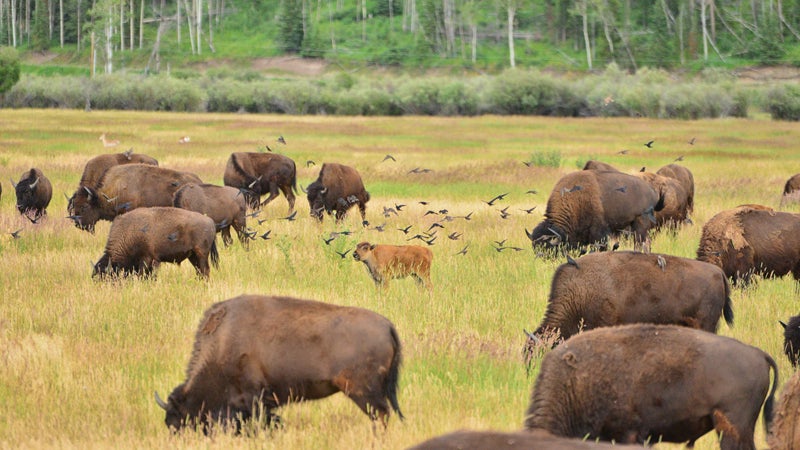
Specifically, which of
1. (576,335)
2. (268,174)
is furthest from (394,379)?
(268,174)

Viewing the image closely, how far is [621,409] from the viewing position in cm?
574

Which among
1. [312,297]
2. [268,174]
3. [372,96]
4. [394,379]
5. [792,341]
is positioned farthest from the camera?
[372,96]

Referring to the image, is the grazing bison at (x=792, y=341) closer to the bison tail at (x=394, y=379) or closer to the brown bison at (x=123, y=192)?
the bison tail at (x=394, y=379)

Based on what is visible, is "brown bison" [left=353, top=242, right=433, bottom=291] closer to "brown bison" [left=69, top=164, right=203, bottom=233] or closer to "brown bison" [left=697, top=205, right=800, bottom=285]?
"brown bison" [left=697, top=205, right=800, bottom=285]

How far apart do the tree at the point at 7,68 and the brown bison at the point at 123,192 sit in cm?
5247

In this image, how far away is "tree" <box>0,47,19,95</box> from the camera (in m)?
63.4

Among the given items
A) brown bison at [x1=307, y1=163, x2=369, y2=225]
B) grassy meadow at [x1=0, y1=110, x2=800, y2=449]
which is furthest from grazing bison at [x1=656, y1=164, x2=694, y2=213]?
brown bison at [x1=307, y1=163, x2=369, y2=225]

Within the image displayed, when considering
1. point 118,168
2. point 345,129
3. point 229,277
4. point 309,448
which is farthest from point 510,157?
point 309,448

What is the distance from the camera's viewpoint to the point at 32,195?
58.0 feet

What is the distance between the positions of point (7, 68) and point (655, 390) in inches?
2551

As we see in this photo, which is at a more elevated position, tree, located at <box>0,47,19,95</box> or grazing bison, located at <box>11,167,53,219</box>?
tree, located at <box>0,47,19,95</box>

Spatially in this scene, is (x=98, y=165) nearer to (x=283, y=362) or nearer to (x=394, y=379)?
(x=283, y=362)

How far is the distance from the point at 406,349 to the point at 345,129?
39459mm

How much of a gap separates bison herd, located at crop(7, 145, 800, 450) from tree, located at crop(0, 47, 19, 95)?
54.8 m
